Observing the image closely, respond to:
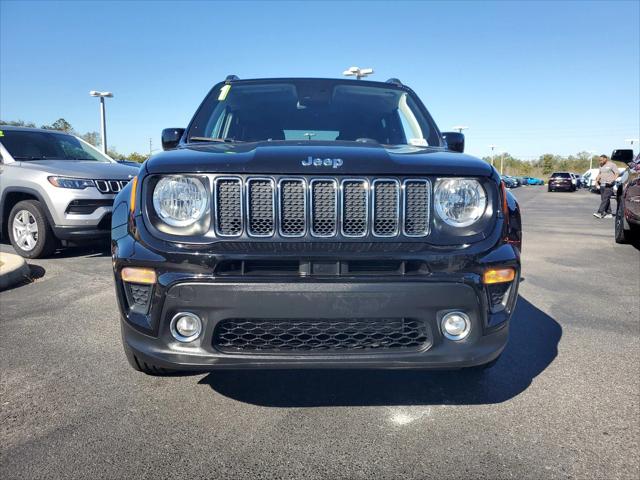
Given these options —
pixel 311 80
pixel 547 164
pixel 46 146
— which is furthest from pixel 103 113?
pixel 547 164

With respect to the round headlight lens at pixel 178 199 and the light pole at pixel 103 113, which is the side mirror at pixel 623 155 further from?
the light pole at pixel 103 113

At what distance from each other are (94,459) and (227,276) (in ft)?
3.27

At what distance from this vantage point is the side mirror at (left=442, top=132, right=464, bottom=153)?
342 centimetres

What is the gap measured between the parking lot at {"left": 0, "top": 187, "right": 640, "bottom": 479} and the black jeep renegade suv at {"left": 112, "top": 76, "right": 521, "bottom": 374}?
41 centimetres

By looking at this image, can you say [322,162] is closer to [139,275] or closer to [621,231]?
→ [139,275]

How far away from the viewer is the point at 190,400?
2697mm

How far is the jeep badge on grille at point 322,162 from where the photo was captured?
221 cm

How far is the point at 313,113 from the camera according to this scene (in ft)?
12.1

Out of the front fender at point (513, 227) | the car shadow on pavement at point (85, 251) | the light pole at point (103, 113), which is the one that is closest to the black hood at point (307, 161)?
the front fender at point (513, 227)

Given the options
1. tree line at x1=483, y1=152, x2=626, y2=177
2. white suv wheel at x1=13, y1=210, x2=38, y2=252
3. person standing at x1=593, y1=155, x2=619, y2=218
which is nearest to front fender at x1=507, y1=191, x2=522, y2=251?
white suv wheel at x1=13, y1=210, x2=38, y2=252

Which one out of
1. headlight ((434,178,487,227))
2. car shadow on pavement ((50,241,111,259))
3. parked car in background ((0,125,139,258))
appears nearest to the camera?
headlight ((434,178,487,227))

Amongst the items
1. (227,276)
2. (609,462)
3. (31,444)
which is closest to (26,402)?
(31,444)

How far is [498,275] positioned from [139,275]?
1.60 metres

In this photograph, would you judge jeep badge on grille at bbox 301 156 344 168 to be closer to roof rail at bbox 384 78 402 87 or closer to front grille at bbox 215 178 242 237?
front grille at bbox 215 178 242 237
